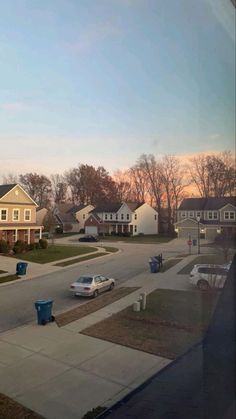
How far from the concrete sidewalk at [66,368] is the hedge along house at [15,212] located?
2.11ft

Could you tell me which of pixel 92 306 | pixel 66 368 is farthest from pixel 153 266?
pixel 66 368

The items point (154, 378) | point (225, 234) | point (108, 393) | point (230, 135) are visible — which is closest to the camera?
point (230, 135)

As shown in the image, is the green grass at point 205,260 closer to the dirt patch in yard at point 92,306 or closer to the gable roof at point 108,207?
the dirt patch in yard at point 92,306

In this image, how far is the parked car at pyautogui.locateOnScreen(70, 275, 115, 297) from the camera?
2.56m

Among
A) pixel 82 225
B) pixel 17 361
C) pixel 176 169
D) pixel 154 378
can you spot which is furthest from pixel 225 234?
pixel 154 378

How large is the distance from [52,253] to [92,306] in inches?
38.8

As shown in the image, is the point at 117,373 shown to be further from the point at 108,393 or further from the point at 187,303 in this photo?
the point at 187,303

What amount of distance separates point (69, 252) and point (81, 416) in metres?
1.08

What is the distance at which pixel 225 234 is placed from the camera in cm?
220

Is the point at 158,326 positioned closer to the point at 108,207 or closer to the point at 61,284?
the point at 61,284

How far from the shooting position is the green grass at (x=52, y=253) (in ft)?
6.98

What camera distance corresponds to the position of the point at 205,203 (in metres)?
2.19

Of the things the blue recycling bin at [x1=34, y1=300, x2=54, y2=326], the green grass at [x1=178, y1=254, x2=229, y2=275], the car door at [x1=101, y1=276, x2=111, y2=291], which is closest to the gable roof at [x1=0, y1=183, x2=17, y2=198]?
the blue recycling bin at [x1=34, y1=300, x2=54, y2=326]

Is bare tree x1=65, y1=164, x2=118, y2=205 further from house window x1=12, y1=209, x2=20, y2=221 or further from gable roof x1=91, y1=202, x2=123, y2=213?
house window x1=12, y1=209, x2=20, y2=221
